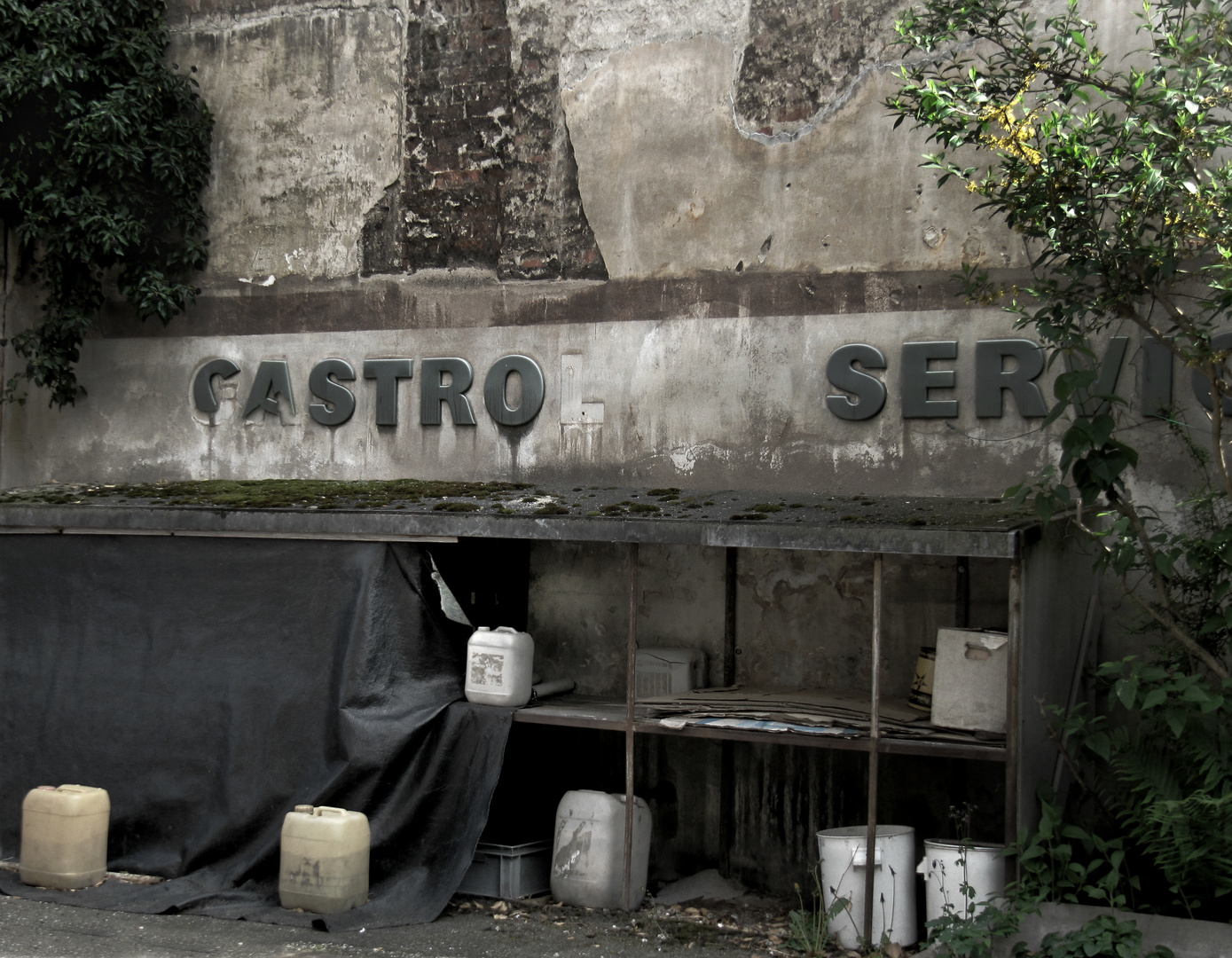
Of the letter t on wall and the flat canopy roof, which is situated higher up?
the letter t on wall

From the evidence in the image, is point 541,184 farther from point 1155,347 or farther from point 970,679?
point 970,679

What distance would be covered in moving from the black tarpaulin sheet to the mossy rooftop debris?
0.34 metres

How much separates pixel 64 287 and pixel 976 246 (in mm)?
7067

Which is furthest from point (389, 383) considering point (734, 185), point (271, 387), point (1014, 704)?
point (1014, 704)

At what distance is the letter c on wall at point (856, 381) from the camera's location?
8242mm

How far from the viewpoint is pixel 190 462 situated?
1013cm

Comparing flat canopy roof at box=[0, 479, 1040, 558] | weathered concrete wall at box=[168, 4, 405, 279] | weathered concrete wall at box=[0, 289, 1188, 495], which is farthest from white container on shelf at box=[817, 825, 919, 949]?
weathered concrete wall at box=[168, 4, 405, 279]

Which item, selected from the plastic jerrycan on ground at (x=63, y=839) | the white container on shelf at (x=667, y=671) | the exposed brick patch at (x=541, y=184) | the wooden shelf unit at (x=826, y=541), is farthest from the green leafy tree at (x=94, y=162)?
the white container on shelf at (x=667, y=671)

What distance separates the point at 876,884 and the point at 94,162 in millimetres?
7662

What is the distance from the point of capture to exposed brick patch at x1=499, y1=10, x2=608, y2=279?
362 inches

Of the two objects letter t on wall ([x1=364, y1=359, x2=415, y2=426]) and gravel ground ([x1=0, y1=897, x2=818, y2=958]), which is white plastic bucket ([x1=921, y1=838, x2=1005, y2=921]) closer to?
gravel ground ([x1=0, y1=897, x2=818, y2=958])

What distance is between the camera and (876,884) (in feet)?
22.2

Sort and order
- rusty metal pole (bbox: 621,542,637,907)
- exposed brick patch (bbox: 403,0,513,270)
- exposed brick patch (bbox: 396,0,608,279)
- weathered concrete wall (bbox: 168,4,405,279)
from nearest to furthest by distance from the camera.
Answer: rusty metal pole (bbox: 621,542,637,907) < exposed brick patch (bbox: 396,0,608,279) < exposed brick patch (bbox: 403,0,513,270) < weathered concrete wall (bbox: 168,4,405,279)

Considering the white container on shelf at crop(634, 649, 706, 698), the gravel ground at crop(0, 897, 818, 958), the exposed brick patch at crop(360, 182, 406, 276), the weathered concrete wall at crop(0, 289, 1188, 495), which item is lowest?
the gravel ground at crop(0, 897, 818, 958)
